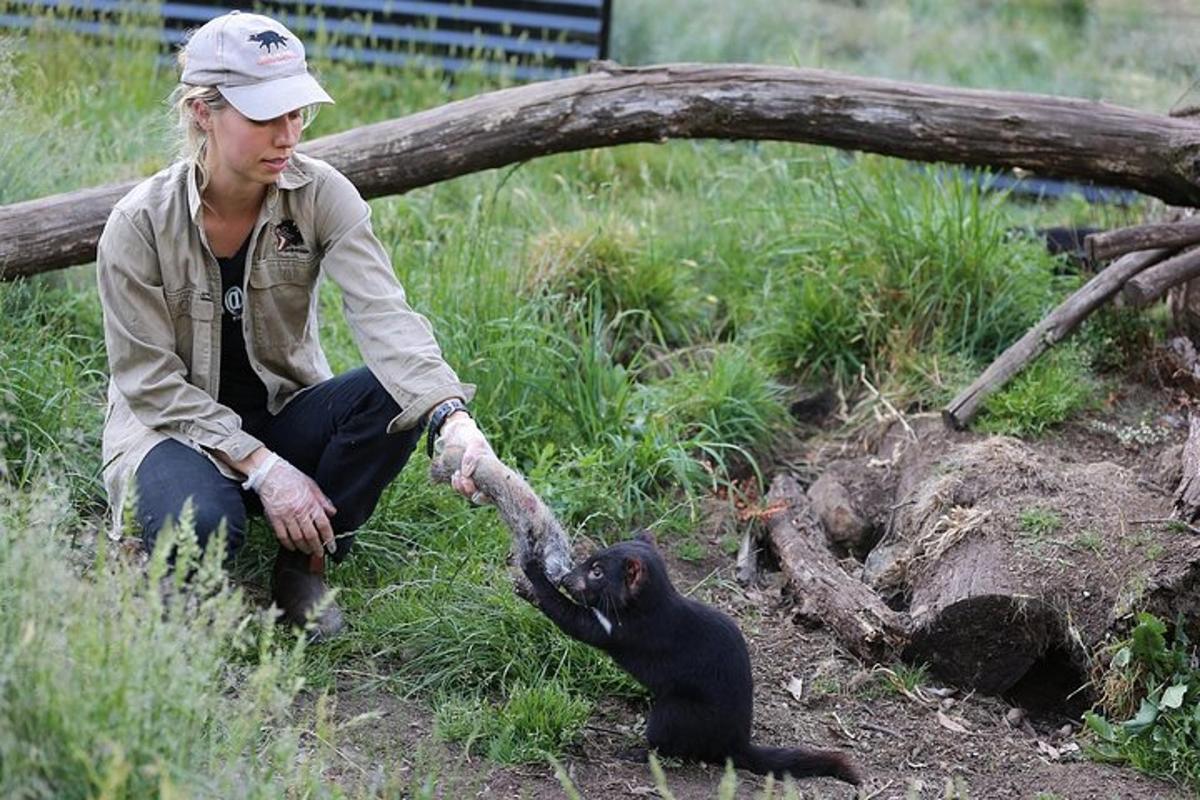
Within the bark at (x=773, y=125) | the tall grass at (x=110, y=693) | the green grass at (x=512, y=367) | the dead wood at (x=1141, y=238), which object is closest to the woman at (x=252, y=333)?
the green grass at (x=512, y=367)

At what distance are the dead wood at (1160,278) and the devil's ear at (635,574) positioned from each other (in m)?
2.45

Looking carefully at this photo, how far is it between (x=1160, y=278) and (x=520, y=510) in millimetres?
2737

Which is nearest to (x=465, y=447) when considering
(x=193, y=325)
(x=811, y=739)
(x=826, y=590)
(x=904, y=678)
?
(x=193, y=325)

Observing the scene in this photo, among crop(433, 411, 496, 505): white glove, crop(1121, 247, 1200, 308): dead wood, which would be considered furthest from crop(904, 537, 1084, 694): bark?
crop(433, 411, 496, 505): white glove

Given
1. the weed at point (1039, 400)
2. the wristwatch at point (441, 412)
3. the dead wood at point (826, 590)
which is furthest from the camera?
the weed at point (1039, 400)

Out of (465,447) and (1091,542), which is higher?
(465,447)

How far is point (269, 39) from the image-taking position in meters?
3.98

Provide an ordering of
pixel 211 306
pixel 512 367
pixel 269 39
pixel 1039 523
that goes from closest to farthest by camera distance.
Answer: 1. pixel 269 39
2. pixel 211 306
3. pixel 1039 523
4. pixel 512 367

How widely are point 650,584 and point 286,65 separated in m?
1.66

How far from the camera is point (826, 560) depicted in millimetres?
5121

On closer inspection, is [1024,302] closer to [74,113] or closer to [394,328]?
[394,328]

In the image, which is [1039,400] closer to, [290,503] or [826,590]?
[826,590]

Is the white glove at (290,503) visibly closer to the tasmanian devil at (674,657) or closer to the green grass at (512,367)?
the green grass at (512,367)

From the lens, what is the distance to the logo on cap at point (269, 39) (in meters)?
3.96
